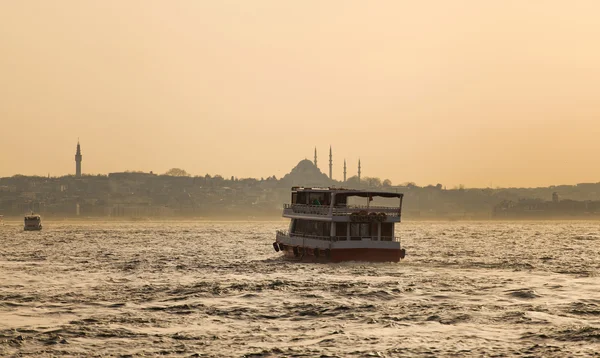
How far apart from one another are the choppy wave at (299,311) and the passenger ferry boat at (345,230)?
4.90ft

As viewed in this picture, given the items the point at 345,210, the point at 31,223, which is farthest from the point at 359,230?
the point at 31,223

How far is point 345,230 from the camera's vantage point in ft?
224

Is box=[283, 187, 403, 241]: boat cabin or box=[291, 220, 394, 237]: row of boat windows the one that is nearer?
box=[283, 187, 403, 241]: boat cabin

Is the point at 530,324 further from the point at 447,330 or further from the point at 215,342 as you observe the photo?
the point at 215,342

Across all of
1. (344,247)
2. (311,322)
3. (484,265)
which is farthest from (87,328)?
(484,265)

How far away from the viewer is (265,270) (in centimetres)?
6394

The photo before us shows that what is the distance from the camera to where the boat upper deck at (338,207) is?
221 ft

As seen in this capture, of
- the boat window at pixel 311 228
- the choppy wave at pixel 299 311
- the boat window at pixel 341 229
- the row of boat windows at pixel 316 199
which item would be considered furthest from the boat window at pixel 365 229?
the choppy wave at pixel 299 311

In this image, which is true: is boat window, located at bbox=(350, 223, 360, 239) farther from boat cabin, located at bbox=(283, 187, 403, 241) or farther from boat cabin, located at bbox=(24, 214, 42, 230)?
boat cabin, located at bbox=(24, 214, 42, 230)

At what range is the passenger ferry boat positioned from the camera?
66.6 m

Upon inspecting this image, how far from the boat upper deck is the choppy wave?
3.95 meters

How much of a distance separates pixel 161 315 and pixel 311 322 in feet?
21.8

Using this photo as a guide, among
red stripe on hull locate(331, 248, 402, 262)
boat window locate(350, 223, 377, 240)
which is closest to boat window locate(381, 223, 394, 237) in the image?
boat window locate(350, 223, 377, 240)

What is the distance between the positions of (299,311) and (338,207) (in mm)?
30044
